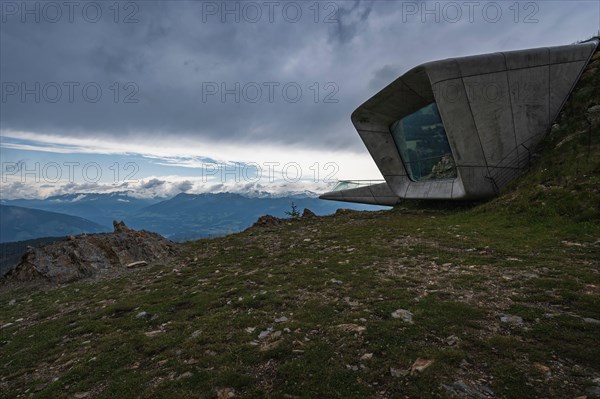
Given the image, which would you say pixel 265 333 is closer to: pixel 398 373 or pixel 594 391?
pixel 398 373

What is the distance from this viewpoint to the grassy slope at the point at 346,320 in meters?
5.13

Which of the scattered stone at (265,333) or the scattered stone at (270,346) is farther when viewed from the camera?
the scattered stone at (265,333)

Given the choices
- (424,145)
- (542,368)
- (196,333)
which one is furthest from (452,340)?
(424,145)

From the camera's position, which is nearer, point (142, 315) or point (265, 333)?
point (265, 333)

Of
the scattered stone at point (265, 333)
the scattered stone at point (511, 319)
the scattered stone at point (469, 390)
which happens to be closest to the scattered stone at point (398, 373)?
the scattered stone at point (469, 390)

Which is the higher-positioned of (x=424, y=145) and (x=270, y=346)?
(x=424, y=145)

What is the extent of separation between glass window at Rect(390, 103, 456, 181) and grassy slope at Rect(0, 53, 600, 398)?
11.7m

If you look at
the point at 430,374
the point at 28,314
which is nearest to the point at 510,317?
the point at 430,374

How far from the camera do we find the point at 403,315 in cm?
723

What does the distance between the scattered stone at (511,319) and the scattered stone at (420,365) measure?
2602 mm

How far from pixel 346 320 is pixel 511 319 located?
354 centimetres

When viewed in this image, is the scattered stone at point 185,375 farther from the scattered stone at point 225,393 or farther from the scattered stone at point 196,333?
the scattered stone at point 196,333

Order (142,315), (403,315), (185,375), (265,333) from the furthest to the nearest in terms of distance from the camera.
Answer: (142,315) < (403,315) < (265,333) < (185,375)

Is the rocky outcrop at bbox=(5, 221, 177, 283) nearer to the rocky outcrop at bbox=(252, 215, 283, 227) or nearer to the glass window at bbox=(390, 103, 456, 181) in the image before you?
the rocky outcrop at bbox=(252, 215, 283, 227)
